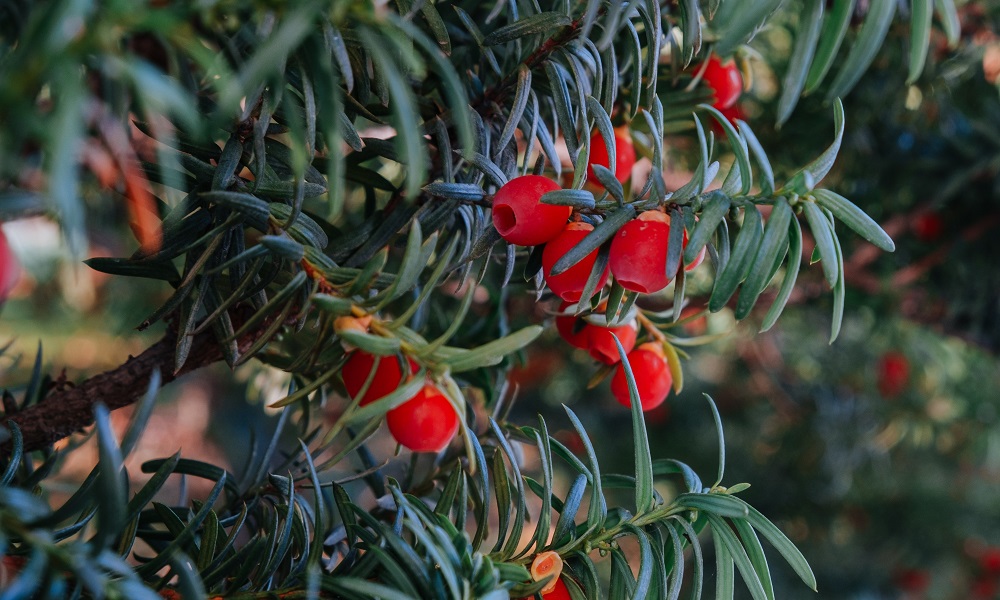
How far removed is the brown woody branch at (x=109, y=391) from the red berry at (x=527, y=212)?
0.17 metres

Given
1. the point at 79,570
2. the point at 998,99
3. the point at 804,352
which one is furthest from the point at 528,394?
the point at 79,570

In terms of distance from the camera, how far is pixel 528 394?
1742 millimetres

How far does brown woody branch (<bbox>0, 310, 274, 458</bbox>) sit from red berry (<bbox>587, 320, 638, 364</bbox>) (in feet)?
0.76

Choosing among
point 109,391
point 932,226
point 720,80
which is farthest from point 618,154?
point 932,226

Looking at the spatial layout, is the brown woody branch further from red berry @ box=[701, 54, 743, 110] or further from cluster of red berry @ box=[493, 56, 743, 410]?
red berry @ box=[701, 54, 743, 110]

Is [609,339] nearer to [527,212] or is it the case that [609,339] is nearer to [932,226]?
[527,212]

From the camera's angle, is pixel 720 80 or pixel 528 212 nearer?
pixel 528 212

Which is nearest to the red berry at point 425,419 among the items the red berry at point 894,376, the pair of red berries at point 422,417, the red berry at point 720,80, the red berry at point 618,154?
the pair of red berries at point 422,417

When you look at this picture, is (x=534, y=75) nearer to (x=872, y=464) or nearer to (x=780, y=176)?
(x=780, y=176)

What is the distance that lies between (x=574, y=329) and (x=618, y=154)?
0.46ft

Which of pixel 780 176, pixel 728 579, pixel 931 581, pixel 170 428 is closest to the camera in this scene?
pixel 728 579

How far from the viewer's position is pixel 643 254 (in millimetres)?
411

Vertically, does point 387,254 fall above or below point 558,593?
above

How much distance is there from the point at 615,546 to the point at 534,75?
33cm
